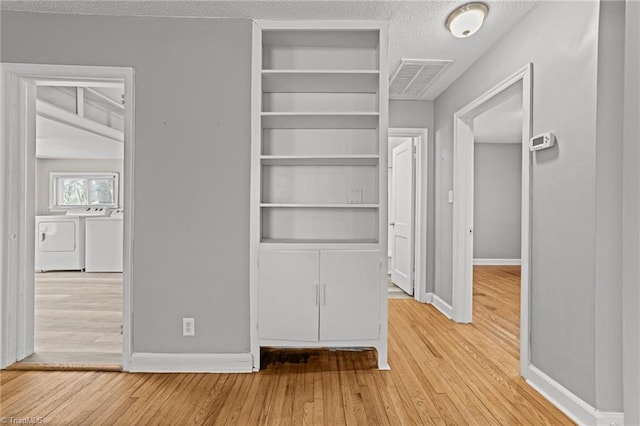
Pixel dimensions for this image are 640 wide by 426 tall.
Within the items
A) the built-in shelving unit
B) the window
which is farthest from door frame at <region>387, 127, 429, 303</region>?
the window

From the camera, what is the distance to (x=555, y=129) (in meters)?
2.24

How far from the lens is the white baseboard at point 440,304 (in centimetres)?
394

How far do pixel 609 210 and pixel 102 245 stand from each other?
672 cm

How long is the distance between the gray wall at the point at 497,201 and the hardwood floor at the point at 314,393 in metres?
4.75

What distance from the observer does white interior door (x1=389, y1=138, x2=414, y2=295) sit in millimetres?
4777

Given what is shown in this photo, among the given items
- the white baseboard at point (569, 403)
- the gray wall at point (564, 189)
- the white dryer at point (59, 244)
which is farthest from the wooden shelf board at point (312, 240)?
the white dryer at point (59, 244)

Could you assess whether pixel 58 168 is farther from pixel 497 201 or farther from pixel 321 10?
pixel 497 201

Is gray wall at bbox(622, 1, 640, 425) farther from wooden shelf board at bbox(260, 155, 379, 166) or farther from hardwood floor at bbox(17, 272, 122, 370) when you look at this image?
hardwood floor at bbox(17, 272, 122, 370)

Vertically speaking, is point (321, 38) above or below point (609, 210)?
above

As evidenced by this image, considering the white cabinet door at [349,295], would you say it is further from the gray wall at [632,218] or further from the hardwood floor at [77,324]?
the gray wall at [632,218]

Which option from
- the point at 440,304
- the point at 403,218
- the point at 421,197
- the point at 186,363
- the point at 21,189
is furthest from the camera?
the point at 403,218

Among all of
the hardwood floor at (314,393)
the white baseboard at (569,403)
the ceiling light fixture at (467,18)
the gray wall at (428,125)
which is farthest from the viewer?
the gray wall at (428,125)

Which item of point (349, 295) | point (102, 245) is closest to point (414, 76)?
point (349, 295)

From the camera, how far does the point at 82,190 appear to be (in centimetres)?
752
